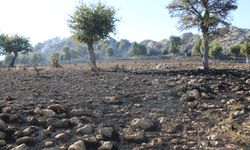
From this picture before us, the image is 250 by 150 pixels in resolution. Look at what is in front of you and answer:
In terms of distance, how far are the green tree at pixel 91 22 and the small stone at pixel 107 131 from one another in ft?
97.0

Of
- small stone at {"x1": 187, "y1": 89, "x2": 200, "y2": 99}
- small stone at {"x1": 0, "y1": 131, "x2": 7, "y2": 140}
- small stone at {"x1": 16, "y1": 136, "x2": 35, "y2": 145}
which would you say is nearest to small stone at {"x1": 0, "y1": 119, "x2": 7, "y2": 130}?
small stone at {"x1": 0, "y1": 131, "x2": 7, "y2": 140}

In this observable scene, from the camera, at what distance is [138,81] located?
26359mm

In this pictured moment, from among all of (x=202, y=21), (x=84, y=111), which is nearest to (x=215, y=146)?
(x=84, y=111)

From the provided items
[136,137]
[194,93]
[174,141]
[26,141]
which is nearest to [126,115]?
[136,137]

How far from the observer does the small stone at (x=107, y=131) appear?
14330 mm

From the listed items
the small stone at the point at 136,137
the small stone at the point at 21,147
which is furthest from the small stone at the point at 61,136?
the small stone at the point at 136,137

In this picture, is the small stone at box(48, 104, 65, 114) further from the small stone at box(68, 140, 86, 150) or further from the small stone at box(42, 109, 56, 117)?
the small stone at box(68, 140, 86, 150)

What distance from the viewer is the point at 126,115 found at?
1711cm

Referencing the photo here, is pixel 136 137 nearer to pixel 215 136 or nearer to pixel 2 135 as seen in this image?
pixel 215 136

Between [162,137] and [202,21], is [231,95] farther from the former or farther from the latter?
[202,21]

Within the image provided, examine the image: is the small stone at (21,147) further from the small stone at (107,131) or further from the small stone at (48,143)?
the small stone at (107,131)

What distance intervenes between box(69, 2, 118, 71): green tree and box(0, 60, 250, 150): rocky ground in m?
19.6

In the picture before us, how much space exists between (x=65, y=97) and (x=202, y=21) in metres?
18.6

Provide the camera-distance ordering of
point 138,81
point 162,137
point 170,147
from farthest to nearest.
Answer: point 138,81, point 162,137, point 170,147
